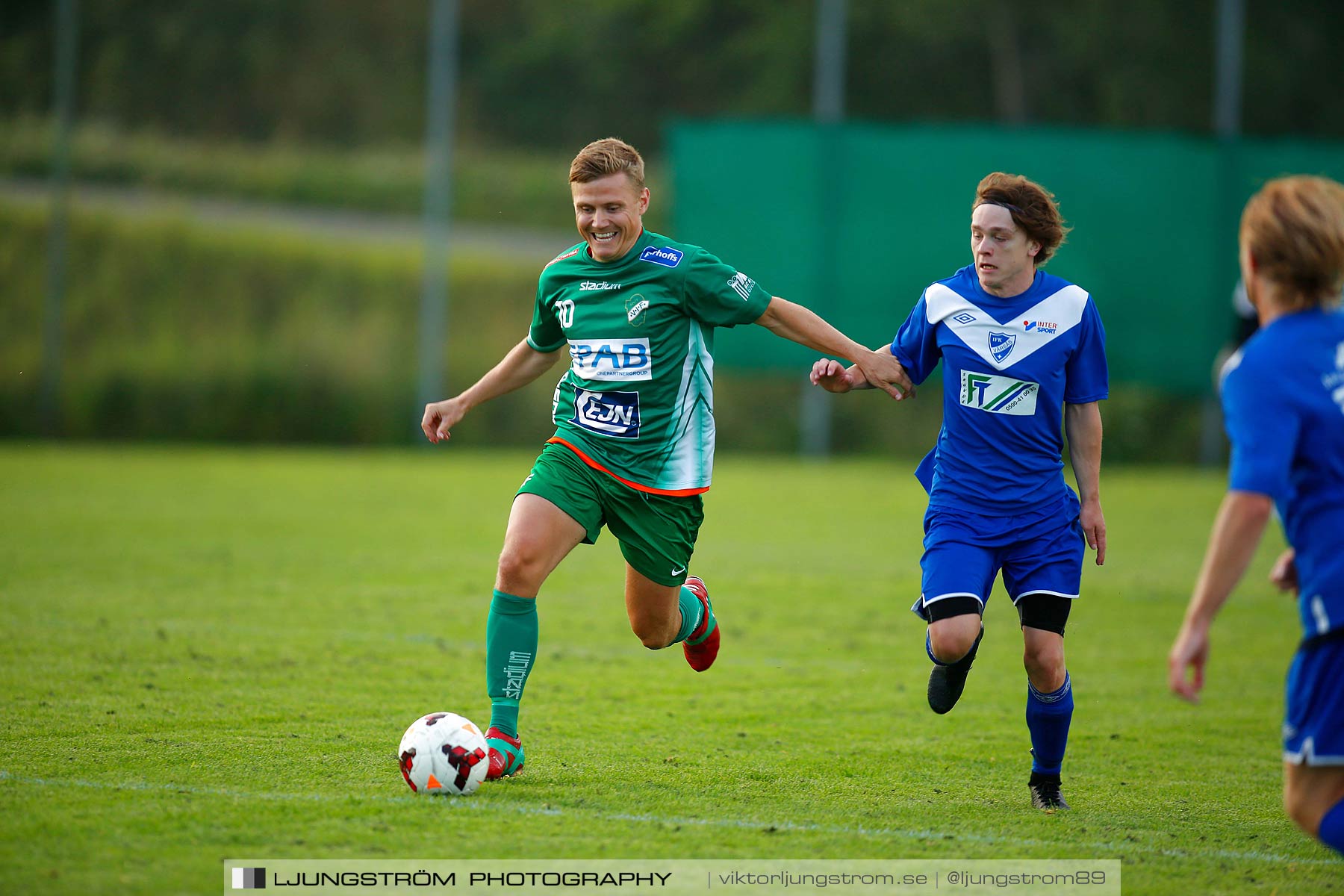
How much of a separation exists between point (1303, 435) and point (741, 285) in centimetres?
226

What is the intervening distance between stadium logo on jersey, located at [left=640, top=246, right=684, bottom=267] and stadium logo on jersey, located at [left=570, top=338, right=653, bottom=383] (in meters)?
0.28

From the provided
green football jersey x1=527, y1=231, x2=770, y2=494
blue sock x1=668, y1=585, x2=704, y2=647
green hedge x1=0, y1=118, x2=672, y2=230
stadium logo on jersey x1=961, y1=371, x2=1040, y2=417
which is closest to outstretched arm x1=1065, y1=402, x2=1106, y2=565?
stadium logo on jersey x1=961, y1=371, x2=1040, y2=417

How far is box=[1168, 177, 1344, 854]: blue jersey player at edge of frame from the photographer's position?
10.5ft

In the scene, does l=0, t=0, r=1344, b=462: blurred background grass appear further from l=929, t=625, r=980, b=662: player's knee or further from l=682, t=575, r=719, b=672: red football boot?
l=929, t=625, r=980, b=662: player's knee

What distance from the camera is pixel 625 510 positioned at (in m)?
5.11

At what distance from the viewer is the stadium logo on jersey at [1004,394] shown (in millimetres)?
4719

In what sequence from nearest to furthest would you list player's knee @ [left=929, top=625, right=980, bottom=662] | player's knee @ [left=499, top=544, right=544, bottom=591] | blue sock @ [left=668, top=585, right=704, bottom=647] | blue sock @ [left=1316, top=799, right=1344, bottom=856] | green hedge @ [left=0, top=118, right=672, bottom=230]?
blue sock @ [left=1316, top=799, right=1344, bottom=856], player's knee @ [left=929, top=625, right=980, bottom=662], player's knee @ [left=499, top=544, right=544, bottom=591], blue sock @ [left=668, top=585, right=704, bottom=647], green hedge @ [left=0, top=118, right=672, bottom=230]

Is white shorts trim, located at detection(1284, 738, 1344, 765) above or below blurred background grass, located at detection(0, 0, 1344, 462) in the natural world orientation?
below

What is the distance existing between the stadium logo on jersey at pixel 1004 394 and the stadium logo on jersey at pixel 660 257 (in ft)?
3.67

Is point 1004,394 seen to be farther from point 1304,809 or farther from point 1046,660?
point 1304,809

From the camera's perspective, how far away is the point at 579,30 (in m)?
20.2

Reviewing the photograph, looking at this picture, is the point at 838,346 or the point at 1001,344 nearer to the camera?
the point at 1001,344

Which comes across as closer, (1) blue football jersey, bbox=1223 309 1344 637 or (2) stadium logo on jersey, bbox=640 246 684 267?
(1) blue football jersey, bbox=1223 309 1344 637

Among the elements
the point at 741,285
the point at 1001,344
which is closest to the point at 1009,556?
the point at 1001,344
